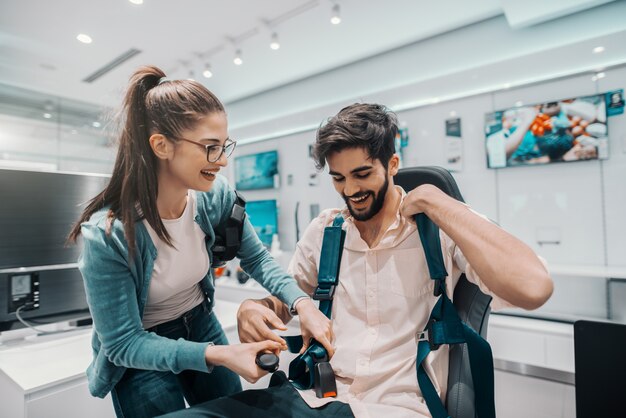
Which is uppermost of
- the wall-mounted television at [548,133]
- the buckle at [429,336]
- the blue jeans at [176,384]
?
the wall-mounted television at [548,133]

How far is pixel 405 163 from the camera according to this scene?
3.58 meters

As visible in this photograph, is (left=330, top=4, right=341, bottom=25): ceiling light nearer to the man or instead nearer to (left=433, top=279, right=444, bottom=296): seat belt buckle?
the man

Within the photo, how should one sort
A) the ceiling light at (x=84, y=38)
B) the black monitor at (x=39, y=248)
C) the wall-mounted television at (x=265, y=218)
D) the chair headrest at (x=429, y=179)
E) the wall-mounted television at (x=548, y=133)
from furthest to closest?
the wall-mounted television at (x=265, y=218), the ceiling light at (x=84, y=38), the wall-mounted television at (x=548, y=133), the black monitor at (x=39, y=248), the chair headrest at (x=429, y=179)

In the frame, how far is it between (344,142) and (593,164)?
94.2 inches

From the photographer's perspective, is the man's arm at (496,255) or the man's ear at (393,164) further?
the man's ear at (393,164)

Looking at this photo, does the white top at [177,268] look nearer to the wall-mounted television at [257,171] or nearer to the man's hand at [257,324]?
the man's hand at [257,324]

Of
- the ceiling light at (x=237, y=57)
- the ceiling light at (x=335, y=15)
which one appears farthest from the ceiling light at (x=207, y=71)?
the ceiling light at (x=335, y=15)

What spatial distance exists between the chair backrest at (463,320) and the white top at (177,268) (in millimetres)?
877

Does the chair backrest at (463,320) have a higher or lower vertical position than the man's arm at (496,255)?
lower

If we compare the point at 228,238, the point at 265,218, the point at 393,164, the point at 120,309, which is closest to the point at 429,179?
the point at 393,164

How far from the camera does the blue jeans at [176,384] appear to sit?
3.67ft

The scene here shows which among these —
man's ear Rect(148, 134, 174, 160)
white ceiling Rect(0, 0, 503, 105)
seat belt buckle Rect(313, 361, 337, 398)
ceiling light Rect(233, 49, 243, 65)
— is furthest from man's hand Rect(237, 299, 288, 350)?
ceiling light Rect(233, 49, 243, 65)

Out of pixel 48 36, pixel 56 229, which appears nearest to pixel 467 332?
pixel 56 229

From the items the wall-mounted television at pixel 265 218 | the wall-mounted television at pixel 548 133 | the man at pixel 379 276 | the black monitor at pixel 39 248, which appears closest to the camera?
the man at pixel 379 276
